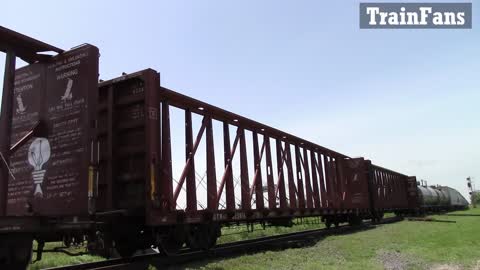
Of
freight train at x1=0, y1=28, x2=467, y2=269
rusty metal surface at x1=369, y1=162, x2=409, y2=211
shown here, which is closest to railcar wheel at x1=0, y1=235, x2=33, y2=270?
freight train at x1=0, y1=28, x2=467, y2=269

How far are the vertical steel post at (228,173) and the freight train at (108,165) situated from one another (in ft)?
0.10

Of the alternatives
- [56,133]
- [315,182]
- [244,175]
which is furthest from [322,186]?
[56,133]

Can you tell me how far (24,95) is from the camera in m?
7.61

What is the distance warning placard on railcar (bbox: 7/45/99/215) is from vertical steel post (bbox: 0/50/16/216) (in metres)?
1.12

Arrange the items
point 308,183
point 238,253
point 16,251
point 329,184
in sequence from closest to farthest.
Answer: point 16,251 → point 238,253 → point 308,183 → point 329,184

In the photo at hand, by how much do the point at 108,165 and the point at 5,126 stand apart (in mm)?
3822

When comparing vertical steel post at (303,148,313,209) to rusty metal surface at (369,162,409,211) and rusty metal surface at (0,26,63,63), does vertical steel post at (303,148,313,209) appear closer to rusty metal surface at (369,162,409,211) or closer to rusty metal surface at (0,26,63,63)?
rusty metal surface at (369,162,409,211)

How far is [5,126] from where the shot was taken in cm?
589

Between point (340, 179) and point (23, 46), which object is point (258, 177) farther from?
point (340, 179)

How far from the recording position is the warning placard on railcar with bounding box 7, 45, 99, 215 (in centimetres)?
688

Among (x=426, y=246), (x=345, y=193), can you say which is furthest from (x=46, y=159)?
(x=345, y=193)

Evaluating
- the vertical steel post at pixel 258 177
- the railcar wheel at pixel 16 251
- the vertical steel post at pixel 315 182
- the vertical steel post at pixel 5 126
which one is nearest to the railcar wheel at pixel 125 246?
the railcar wheel at pixel 16 251

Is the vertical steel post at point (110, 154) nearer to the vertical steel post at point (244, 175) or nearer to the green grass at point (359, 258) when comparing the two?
the green grass at point (359, 258)

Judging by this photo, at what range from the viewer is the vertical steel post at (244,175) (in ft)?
42.4
